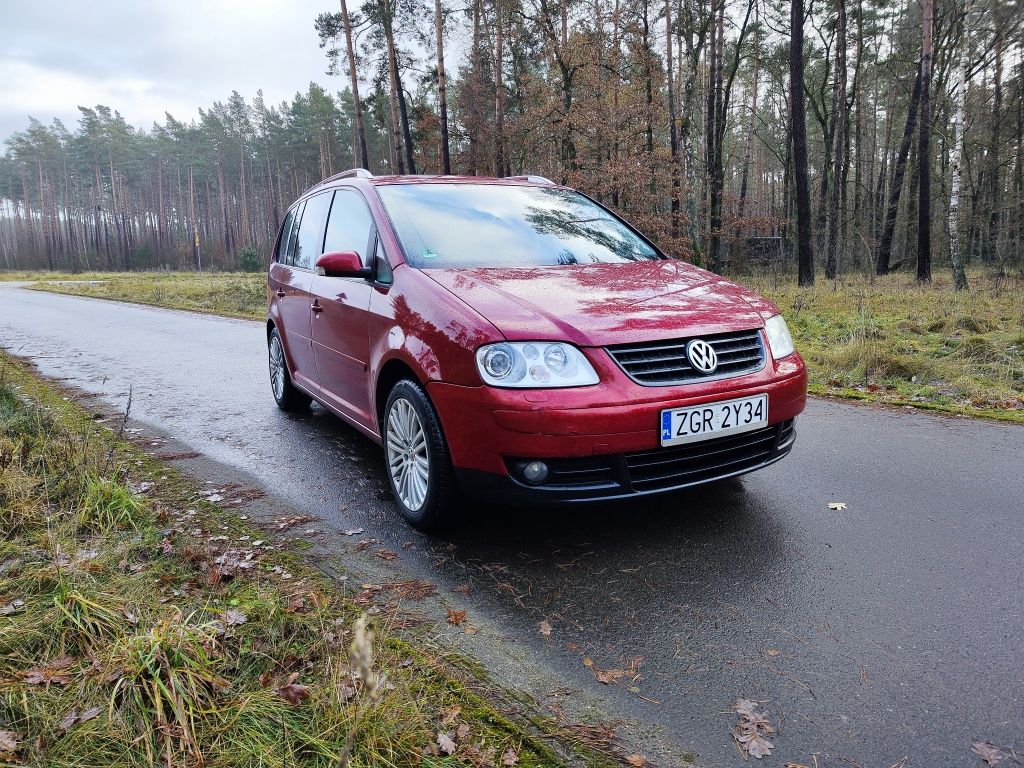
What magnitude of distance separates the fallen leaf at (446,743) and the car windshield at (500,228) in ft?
7.57

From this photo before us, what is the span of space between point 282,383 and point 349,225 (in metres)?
2.04

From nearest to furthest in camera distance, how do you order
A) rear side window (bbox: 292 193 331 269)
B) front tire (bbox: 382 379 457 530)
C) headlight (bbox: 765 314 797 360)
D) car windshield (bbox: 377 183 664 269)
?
front tire (bbox: 382 379 457 530), headlight (bbox: 765 314 797 360), car windshield (bbox: 377 183 664 269), rear side window (bbox: 292 193 331 269)

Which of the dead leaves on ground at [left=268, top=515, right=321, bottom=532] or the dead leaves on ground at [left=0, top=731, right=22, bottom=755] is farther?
the dead leaves on ground at [left=268, top=515, right=321, bottom=532]

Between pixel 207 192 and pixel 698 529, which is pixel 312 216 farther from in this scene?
pixel 207 192

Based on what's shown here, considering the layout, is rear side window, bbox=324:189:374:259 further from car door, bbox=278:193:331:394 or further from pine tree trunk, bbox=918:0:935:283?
pine tree trunk, bbox=918:0:935:283

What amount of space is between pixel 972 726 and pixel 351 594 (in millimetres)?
2170

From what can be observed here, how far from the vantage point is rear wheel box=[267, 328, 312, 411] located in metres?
5.75

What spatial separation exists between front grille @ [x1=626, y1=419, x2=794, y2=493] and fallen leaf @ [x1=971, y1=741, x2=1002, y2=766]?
4.48ft

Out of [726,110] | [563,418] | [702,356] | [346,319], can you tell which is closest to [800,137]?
[726,110]

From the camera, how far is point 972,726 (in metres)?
1.94

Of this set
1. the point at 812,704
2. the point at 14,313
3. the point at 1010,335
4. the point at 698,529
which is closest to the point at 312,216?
the point at 698,529

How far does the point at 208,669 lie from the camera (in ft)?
6.79

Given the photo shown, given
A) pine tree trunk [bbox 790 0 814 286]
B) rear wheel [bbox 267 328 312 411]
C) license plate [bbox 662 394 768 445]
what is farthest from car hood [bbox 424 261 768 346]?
pine tree trunk [bbox 790 0 814 286]

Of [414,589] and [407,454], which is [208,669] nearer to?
[414,589]
